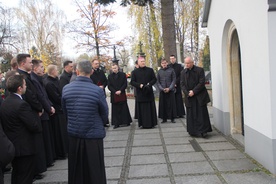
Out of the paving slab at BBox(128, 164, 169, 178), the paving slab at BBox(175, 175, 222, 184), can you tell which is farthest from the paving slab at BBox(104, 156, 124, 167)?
the paving slab at BBox(175, 175, 222, 184)

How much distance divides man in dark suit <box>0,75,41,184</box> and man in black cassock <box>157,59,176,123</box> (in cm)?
549

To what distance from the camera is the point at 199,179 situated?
4.90 metres

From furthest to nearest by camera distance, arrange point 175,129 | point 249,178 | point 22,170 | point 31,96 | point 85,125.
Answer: point 175,129
point 31,96
point 249,178
point 22,170
point 85,125

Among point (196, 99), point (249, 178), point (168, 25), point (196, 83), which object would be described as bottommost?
point (249, 178)

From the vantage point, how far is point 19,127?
436cm

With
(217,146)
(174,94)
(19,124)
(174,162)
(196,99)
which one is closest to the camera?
(19,124)

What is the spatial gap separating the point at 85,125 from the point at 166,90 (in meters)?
→ 5.48

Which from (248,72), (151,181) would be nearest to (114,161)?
(151,181)

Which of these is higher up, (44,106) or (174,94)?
(44,106)

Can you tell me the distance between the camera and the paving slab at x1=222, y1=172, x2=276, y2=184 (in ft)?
15.3

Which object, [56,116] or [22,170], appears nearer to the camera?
[22,170]

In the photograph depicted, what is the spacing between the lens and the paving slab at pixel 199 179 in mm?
4779

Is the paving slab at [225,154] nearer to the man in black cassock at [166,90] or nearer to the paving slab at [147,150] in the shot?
the paving slab at [147,150]

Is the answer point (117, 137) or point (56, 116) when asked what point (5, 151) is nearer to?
point (56, 116)
